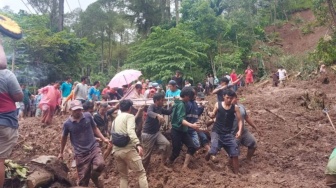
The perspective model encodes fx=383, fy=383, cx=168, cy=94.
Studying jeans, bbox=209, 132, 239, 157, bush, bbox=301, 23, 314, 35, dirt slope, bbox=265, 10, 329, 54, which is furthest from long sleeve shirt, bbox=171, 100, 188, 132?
dirt slope, bbox=265, 10, 329, 54

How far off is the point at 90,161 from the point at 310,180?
3.99 m

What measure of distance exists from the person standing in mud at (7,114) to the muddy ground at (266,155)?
2593 mm

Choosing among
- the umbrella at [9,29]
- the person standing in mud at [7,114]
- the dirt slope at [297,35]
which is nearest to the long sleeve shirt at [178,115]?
the person standing in mud at [7,114]

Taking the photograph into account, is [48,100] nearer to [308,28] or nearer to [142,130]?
[142,130]

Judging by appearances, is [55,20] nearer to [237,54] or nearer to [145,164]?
[237,54]

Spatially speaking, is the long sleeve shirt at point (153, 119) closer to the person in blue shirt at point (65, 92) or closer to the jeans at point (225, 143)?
the jeans at point (225, 143)

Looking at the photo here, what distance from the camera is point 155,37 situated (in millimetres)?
22766

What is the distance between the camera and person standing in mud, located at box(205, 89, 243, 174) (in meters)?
6.97

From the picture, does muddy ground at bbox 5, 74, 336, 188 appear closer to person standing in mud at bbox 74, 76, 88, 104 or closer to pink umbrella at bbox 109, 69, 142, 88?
person standing in mud at bbox 74, 76, 88, 104

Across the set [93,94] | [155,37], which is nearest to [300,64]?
[155,37]

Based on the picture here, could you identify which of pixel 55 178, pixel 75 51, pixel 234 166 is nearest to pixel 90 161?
pixel 55 178

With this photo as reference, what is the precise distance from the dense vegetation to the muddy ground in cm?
631

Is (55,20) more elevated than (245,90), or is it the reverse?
(55,20)

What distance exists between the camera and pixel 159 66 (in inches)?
835
